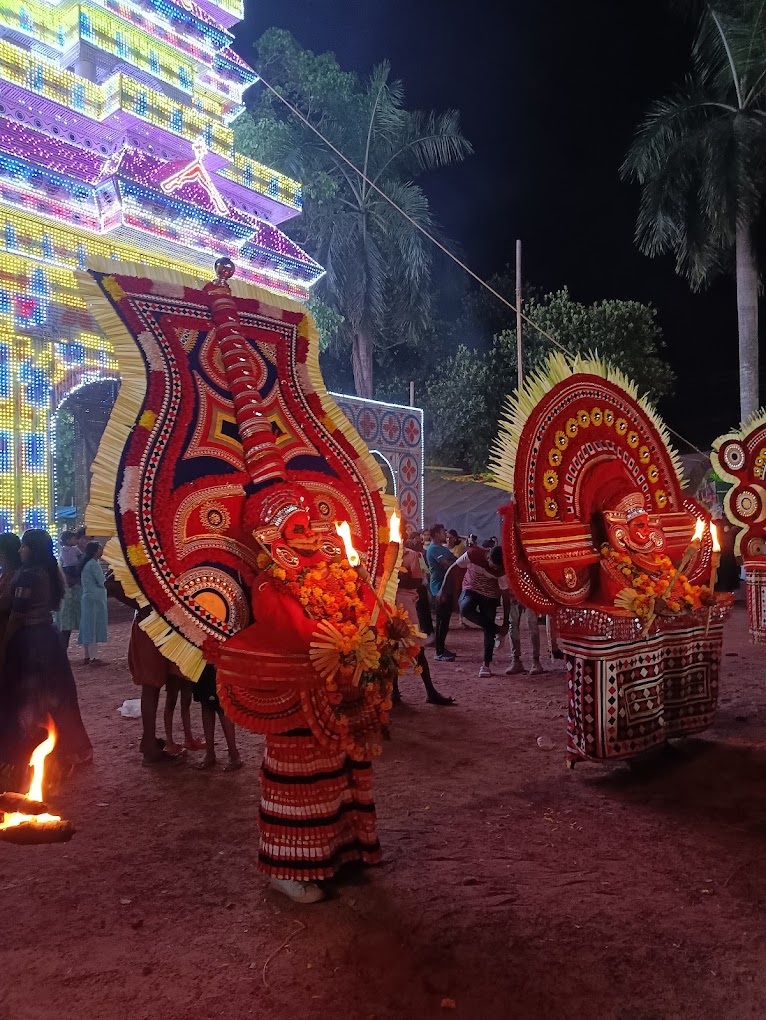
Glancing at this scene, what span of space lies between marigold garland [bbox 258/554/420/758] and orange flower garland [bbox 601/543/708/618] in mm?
1787

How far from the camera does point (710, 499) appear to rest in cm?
1424

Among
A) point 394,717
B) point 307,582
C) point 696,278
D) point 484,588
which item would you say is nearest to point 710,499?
point 696,278

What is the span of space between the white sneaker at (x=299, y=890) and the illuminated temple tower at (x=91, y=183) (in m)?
8.14

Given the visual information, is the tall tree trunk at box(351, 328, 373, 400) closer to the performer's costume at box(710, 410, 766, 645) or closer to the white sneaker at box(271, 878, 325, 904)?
the performer's costume at box(710, 410, 766, 645)

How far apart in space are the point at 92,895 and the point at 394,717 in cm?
339

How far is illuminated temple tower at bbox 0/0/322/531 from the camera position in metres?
10.5

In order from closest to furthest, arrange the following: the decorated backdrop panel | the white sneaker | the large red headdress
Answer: the white sneaker
the large red headdress
the decorated backdrop panel

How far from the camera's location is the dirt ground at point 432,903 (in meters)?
2.66

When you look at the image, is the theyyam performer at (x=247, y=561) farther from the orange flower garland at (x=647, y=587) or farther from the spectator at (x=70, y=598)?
the spectator at (x=70, y=598)

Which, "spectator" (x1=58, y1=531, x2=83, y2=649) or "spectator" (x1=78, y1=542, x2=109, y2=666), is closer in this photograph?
"spectator" (x1=78, y1=542, x2=109, y2=666)

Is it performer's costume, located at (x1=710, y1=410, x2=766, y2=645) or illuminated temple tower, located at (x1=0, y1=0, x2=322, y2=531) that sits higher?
illuminated temple tower, located at (x1=0, y1=0, x2=322, y2=531)

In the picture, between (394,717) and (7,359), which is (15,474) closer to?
(7,359)

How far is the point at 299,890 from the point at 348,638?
1180 mm

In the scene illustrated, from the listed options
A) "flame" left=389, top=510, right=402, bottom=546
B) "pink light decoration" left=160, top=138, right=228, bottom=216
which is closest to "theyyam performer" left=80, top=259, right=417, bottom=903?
"flame" left=389, top=510, right=402, bottom=546
